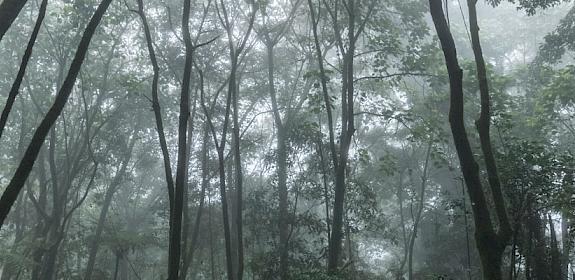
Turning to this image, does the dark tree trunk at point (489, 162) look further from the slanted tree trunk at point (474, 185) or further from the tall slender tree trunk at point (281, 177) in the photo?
the tall slender tree trunk at point (281, 177)

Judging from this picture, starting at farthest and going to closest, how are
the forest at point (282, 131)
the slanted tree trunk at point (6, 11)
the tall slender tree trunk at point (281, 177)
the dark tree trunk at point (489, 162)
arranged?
the tall slender tree trunk at point (281, 177) → the forest at point (282, 131) → the dark tree trunk at point (489, 162) → the slanted tree trunk at point (6, 11)

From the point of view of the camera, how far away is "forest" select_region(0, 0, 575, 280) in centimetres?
543

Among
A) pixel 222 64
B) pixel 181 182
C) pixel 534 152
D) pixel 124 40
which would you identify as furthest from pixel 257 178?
pixel 181 182

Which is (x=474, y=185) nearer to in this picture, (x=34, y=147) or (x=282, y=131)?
(x=34, y=147)

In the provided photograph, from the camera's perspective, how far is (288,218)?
34.3 feet

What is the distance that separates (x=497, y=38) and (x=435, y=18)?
2294 cm

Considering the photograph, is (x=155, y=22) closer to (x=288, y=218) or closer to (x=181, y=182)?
(x=288, y=218)

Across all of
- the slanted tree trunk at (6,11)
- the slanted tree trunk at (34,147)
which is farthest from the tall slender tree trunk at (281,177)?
the slanted tree trunk at (6,11)

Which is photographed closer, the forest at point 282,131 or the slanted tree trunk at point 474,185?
the slanted tree trunk at point 474,185

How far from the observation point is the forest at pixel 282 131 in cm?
543

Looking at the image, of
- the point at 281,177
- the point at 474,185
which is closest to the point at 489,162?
the point at 474,185

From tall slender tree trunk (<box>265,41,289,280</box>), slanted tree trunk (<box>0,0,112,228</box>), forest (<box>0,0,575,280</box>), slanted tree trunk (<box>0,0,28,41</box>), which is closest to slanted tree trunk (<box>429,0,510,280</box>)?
forest (<box>0,0,575,280</box>)

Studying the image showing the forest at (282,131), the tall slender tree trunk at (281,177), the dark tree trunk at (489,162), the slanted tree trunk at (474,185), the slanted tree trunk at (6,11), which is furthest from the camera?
the tall slender tree trunk at (281,177)

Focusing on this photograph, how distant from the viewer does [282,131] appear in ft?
40.1
